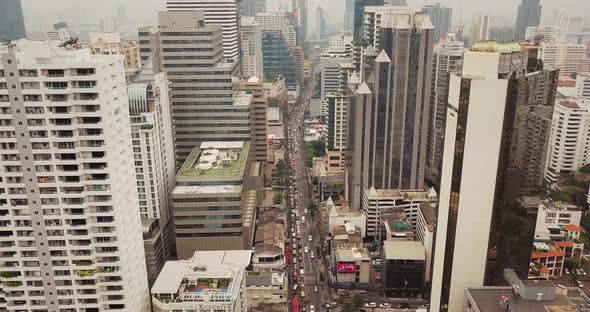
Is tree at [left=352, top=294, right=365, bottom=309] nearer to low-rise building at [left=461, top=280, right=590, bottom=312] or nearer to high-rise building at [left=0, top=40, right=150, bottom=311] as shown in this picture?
low-rise building at [left=461, top=280, right=590, bottom=312]

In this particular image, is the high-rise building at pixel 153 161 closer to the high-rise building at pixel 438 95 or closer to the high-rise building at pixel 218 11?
the high-rise building at pixel 438 95

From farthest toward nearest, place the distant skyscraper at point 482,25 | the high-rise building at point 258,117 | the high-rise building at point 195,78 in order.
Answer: the high-rise building at point 258,117 → the high-rise building at point 195,78 → the distant skyscraper at point 482,25

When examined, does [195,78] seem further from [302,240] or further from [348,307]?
[348,307]

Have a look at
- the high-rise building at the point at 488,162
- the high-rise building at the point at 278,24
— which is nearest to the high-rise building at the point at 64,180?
the high-rise building at the point at 488,162

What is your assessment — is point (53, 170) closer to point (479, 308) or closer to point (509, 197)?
point (479, 308)

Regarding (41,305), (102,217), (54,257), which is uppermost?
(102,217)

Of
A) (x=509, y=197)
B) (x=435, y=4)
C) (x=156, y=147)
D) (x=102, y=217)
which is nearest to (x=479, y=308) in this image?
(x=509, y=197)
